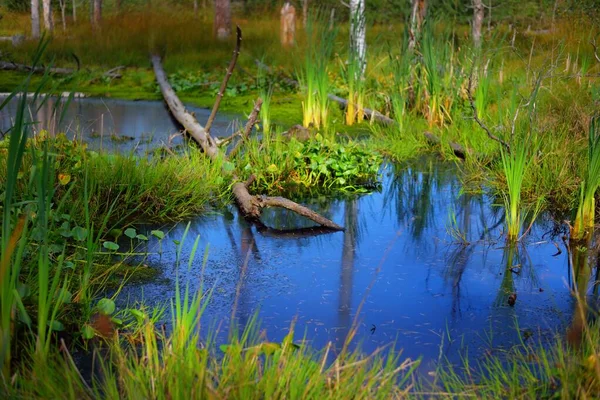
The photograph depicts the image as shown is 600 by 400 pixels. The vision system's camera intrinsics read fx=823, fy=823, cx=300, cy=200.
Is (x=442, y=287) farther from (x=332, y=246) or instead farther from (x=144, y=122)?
(x=144, y=122)

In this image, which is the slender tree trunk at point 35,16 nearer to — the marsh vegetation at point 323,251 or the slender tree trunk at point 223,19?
the slender tree trunk at point 223,19

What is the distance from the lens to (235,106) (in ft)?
31.9

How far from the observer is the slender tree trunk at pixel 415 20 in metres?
7.99

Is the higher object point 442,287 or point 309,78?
point 309,78

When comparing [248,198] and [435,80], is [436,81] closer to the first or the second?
[435,80]

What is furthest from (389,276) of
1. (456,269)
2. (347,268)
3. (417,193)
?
(417,193)

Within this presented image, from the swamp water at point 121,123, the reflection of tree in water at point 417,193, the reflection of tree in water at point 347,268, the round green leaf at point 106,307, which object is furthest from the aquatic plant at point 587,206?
the swamp water at point 121,123

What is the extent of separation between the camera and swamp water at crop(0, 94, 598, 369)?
3314mm

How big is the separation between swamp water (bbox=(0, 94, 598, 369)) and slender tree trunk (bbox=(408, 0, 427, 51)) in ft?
8.78

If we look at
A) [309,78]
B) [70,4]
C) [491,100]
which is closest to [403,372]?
[309,78]

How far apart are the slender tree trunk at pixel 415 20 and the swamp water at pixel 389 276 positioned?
8.78ft

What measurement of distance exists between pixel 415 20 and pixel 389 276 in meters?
4.82

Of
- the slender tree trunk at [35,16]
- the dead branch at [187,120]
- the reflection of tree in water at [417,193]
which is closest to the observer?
the reflection of tree in water at [417,193]

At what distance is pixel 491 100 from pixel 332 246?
453cm
